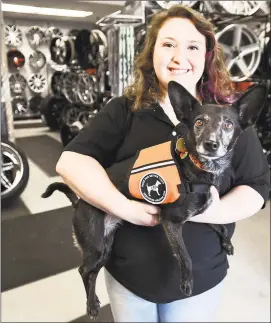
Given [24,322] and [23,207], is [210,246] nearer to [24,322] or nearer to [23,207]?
[23,207]

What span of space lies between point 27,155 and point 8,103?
0.34ft

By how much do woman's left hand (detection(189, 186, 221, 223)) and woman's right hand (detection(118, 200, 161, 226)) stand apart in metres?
0.08

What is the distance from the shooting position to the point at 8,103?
1.75 feet

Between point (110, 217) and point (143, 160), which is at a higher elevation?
point (143, 160)

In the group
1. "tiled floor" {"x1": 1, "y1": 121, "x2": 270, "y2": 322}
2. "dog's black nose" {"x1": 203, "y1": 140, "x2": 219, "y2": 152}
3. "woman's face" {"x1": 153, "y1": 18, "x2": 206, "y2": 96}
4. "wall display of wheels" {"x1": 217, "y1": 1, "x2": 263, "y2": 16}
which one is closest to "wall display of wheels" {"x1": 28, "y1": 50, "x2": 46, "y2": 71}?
"tiled floor" {"x1": 1, "y1": 121, "x2": 270, "y2": 322}

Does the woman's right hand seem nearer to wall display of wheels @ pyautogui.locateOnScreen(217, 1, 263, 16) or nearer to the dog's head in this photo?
the dog's head

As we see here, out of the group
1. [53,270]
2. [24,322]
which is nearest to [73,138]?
[53,270]

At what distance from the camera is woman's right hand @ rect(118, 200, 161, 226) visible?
546 millimetres

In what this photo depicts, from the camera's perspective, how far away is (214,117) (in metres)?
0.45

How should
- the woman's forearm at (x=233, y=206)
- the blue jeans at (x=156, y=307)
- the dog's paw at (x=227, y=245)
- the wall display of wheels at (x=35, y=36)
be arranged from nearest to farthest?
the wall display of wheels at (x=35, y=36) < the woman's forearm at (x=233, y=206) < the dog's paw at (x=227, y=245) < the blue jeans at (x=156, y=307)

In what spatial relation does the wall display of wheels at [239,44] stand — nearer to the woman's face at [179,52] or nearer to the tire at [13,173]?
the woman's face at [179,52]

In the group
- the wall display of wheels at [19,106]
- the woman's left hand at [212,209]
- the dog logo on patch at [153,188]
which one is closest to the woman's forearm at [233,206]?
the woman's left hand at [212,209]

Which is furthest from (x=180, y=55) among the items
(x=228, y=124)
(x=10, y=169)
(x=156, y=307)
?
(x=156, y=307)

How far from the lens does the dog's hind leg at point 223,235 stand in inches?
28.5
